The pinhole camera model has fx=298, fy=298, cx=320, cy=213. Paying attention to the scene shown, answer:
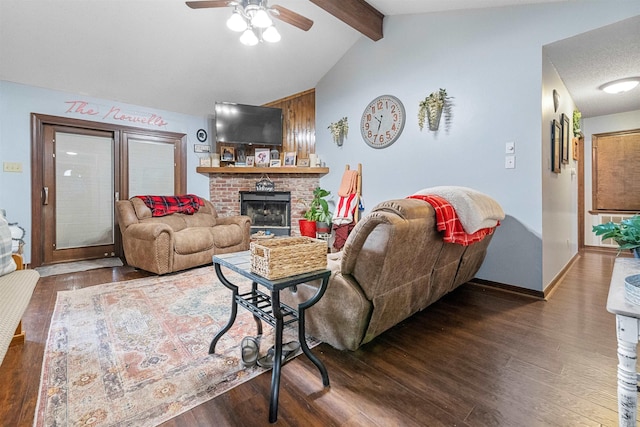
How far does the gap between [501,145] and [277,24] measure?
112 inches

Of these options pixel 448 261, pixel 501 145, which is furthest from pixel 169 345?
pixel 501 145

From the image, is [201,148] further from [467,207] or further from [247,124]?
[467,207]

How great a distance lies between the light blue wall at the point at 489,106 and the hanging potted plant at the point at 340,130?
21.3 inches

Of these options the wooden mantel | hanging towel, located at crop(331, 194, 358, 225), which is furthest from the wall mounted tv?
hanging towel, located at crop(331, 194, 358, 225)

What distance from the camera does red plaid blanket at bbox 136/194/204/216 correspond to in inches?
153

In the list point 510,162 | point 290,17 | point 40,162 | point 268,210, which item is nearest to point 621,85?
point 510,162

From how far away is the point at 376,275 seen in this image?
149cm

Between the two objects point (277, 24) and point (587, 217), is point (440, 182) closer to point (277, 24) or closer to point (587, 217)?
point (277, 24)

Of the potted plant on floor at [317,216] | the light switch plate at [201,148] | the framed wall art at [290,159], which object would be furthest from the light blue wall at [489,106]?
the light switch plate at [201,148]

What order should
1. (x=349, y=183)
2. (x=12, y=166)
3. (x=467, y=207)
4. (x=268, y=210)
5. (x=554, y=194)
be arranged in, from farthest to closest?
(x=268, y=210) < (x=349, y=183) < (x=12, y=166) < (x=554, y=194) < (x=467, y=207)

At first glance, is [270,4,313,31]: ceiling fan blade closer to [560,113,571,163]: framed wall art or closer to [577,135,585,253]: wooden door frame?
[560,113,571,163]: framed wall art

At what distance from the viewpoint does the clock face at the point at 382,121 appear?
365 cm

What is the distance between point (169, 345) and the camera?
70.3 inches

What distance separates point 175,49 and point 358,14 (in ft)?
7.22
